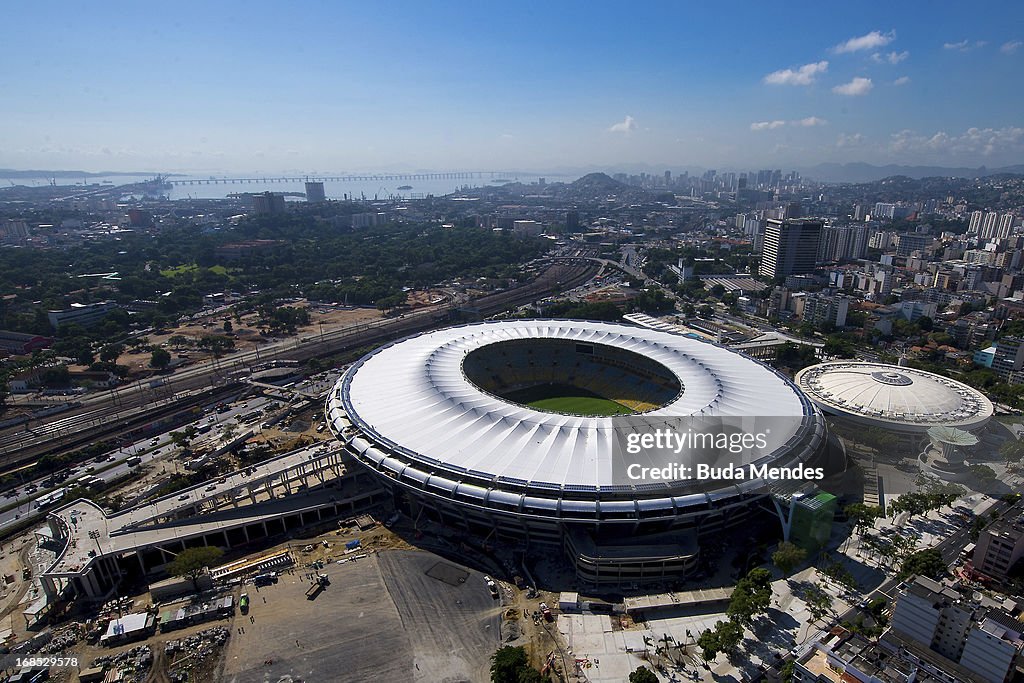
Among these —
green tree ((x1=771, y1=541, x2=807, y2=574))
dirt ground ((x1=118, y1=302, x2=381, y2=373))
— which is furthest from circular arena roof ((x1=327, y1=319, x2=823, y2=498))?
dirt ground ((x1=118, y1=302, x2=381, y2=373))

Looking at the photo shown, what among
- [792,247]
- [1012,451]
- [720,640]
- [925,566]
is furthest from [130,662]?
[792,247]

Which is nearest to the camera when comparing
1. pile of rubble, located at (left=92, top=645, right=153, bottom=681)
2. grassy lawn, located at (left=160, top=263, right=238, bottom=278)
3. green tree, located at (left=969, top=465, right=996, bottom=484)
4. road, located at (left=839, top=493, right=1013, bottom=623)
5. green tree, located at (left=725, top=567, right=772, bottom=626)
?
pile of rubble, located at (left=92, top=645, right=153, bottom=681)

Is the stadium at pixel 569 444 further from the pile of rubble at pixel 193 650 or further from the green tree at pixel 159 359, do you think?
the green tree at pixel 159 359

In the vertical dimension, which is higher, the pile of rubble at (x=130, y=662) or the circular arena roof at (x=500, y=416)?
the circular arena roof at (x=500, y=416)

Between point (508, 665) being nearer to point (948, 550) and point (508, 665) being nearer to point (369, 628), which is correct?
point (369, 628)

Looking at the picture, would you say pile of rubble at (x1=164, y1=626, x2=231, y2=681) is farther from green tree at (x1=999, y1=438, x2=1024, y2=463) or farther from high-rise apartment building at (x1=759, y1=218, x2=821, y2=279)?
high-rise apartment building at (x1=759, y1=218, x2=821, y2=279)

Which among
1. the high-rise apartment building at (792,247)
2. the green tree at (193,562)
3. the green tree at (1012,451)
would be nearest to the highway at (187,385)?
the green tree at (193,562)
